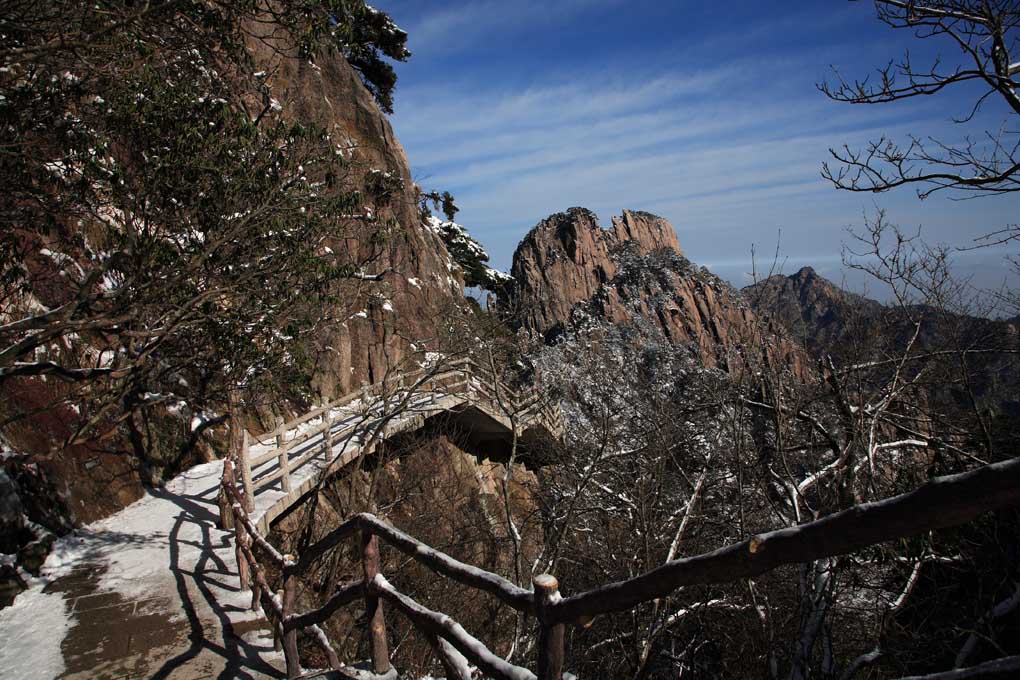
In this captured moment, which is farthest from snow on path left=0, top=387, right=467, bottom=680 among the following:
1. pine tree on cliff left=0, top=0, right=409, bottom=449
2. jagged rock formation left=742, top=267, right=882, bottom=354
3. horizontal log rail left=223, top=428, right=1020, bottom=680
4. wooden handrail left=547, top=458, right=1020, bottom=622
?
jagged rock formation left=742, top=267, right=882, bottom=354

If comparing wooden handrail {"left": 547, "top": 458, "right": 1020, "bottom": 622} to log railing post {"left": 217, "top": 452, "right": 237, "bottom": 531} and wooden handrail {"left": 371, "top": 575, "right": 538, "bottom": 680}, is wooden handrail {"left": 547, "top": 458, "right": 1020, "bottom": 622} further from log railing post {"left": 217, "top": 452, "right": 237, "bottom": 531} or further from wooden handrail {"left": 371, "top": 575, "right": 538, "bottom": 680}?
log railing post {"left": 217, "top": 452, "right": 237, "bottom": 531}

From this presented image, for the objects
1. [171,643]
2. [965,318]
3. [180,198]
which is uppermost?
[180,198]

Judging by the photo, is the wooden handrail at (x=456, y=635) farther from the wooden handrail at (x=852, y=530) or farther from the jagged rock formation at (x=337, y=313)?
the jagged rock formation at (x=337, y=313)

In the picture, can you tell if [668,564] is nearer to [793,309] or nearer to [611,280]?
[793,309]

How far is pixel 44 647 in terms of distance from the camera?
484 centimetres

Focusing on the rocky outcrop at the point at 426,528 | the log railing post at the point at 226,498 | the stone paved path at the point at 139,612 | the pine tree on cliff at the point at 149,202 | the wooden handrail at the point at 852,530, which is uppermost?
the pine tree on cliff at the point at 149,202

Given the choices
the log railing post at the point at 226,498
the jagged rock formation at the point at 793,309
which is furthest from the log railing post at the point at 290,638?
the jagged rock formation at the point at 793,309

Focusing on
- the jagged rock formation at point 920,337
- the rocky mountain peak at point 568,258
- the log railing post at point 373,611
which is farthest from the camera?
the rocky mountain peak at point 568,258

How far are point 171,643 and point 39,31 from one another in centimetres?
507

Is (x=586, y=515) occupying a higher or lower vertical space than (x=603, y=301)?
lower

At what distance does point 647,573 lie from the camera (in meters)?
1.39

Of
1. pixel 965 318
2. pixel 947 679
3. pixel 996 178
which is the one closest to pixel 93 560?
pixel 947 679

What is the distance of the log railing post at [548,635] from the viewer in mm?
1576

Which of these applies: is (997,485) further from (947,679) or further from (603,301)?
(603,301)
